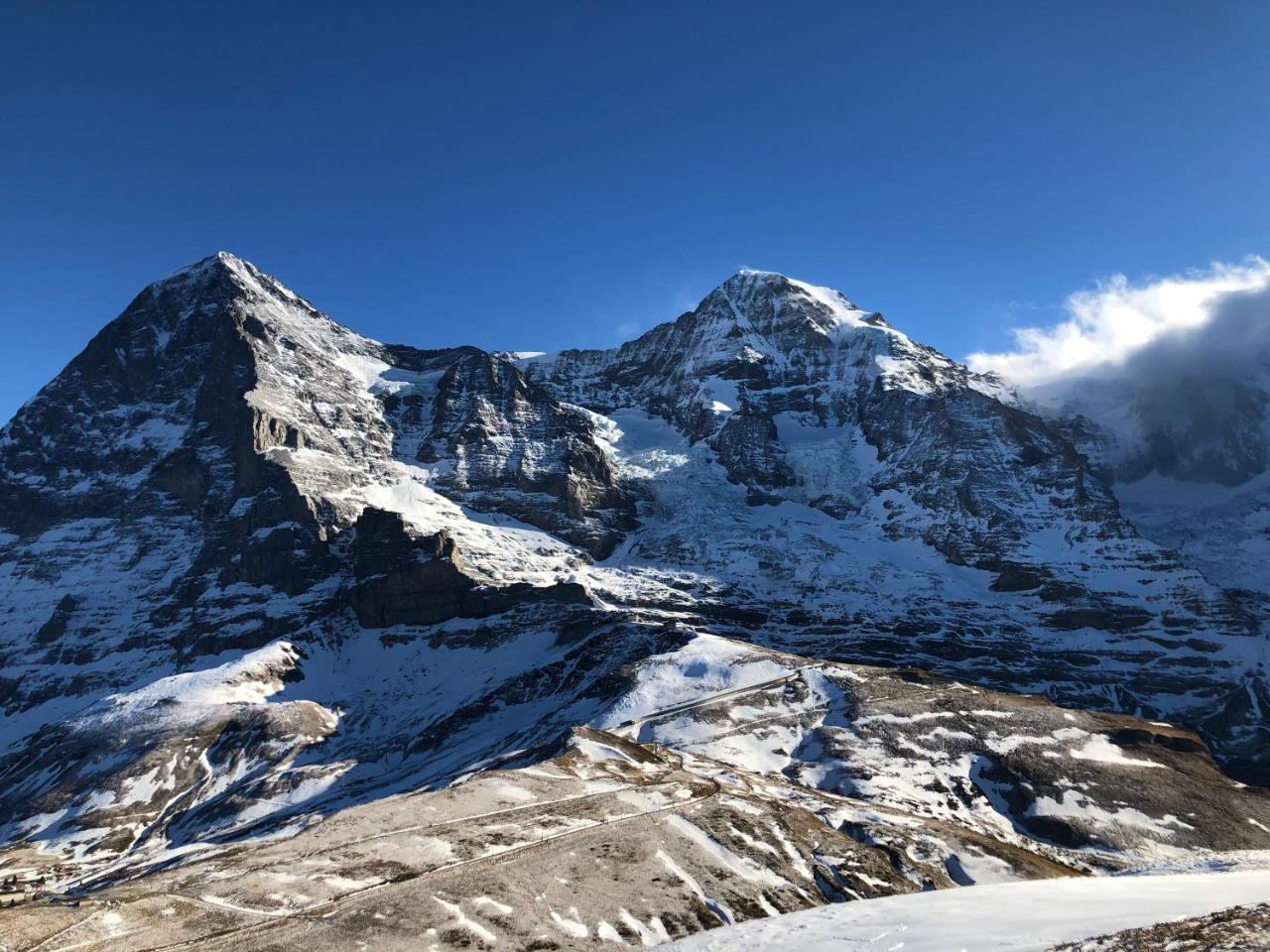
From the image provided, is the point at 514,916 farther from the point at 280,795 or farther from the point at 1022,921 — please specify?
the point at 280,795

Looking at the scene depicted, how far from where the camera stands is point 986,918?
2095 inches

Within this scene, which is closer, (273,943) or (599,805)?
(273,943)

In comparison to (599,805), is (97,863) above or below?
below

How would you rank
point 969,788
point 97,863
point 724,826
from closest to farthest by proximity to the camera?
point 724,826, point 969,788, point 97,863

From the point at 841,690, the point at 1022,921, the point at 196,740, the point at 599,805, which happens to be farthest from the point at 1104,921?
the point at 196,740

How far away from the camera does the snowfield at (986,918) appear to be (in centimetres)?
4810

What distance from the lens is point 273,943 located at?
198 ft

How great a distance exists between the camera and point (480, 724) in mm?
184750

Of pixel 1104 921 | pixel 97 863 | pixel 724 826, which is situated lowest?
pixel 97 863

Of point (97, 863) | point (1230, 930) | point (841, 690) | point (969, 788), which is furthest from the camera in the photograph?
point (841, 690)

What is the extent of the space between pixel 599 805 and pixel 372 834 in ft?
73.2

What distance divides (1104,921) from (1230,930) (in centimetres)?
769

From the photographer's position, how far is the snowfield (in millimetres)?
48103

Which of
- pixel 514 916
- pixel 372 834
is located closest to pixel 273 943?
pixel 514 916
